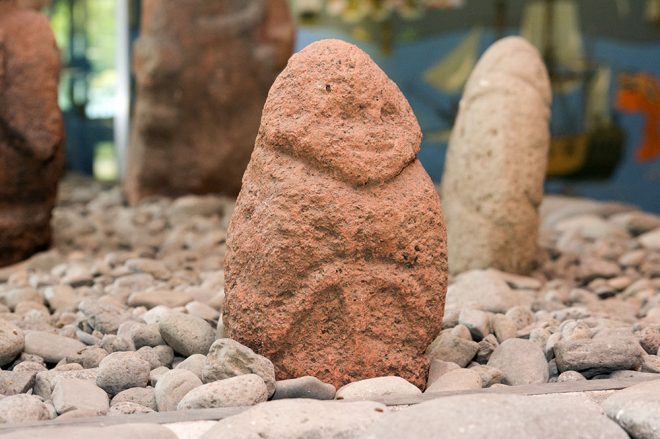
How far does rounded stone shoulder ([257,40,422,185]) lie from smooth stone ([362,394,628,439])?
806 millimetres

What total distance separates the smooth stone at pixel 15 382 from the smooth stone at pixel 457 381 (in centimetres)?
118

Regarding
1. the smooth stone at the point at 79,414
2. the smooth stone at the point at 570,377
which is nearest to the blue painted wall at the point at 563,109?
the smooth stone at the point at 570,377

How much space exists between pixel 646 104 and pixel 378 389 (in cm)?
629

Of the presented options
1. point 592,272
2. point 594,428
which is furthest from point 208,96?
point 594,428

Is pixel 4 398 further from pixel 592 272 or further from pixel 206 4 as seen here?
pixel 206 4

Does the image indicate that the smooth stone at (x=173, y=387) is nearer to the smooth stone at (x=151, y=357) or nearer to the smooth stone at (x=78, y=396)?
the smooth stone at (x=78, y=396)

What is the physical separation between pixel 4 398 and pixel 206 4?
4.98m

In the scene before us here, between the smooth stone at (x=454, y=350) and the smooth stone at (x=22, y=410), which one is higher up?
the smooth stone at (x=22, y=410)

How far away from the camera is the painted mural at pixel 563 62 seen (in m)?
8.03

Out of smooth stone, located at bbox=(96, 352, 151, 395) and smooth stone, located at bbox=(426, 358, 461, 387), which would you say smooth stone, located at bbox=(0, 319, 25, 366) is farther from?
smooth stone, located at bbox=(426, 358, 461, 387)

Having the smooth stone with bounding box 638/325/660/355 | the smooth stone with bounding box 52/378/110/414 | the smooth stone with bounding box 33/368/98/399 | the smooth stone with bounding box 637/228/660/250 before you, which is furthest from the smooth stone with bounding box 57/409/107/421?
the smooth stone with bounding box 637/228/660/250

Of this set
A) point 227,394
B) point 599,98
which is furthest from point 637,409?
point 599,98

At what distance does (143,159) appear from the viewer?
7031 millimetres

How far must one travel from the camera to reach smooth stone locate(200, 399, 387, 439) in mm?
2115
